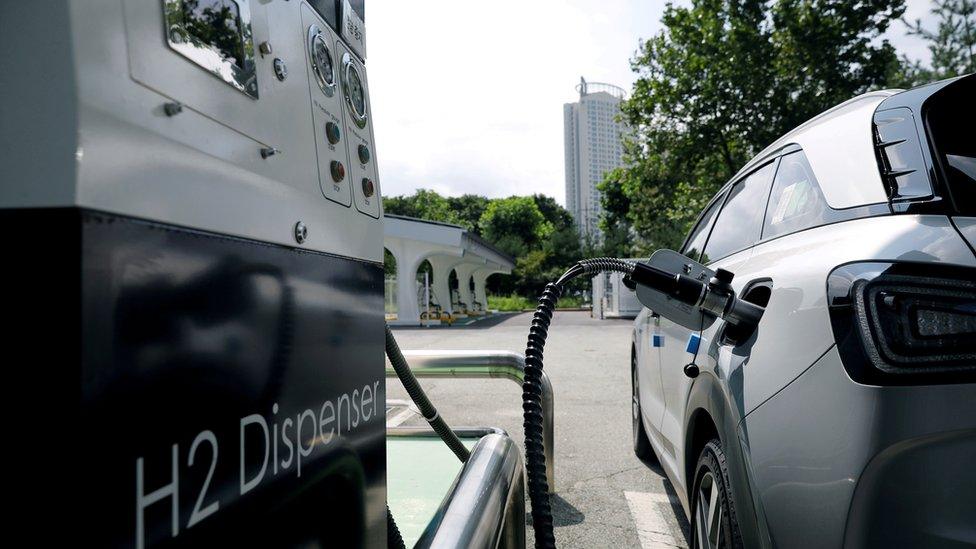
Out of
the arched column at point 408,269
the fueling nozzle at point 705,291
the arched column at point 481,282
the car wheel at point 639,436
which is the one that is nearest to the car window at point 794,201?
the fueling nozzle at point 705,291

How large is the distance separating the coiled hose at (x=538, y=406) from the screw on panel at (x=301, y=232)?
868mm

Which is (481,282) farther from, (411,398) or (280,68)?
(280,68)

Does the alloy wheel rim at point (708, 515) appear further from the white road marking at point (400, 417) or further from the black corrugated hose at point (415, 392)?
the white road marking at point (400, 417)

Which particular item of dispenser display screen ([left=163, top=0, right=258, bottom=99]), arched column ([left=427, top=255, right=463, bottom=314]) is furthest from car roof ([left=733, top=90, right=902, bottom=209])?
arched column ([left=427, top=255, right=463, bottom=314])

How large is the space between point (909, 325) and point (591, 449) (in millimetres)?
4151

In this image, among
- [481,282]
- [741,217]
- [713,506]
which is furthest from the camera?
[481,282]

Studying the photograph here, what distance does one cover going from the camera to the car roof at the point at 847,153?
1.76 metres

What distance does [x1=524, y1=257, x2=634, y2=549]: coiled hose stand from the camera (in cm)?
204

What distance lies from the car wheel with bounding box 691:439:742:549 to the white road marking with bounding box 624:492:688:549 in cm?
91

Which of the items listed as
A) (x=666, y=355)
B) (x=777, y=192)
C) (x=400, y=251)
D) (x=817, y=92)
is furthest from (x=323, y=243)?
(x=400, y=251)

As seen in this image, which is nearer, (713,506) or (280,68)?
(280,68)

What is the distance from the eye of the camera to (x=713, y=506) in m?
2.19

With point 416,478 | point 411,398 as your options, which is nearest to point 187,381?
point 411,398

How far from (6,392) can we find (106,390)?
0.27 feet
